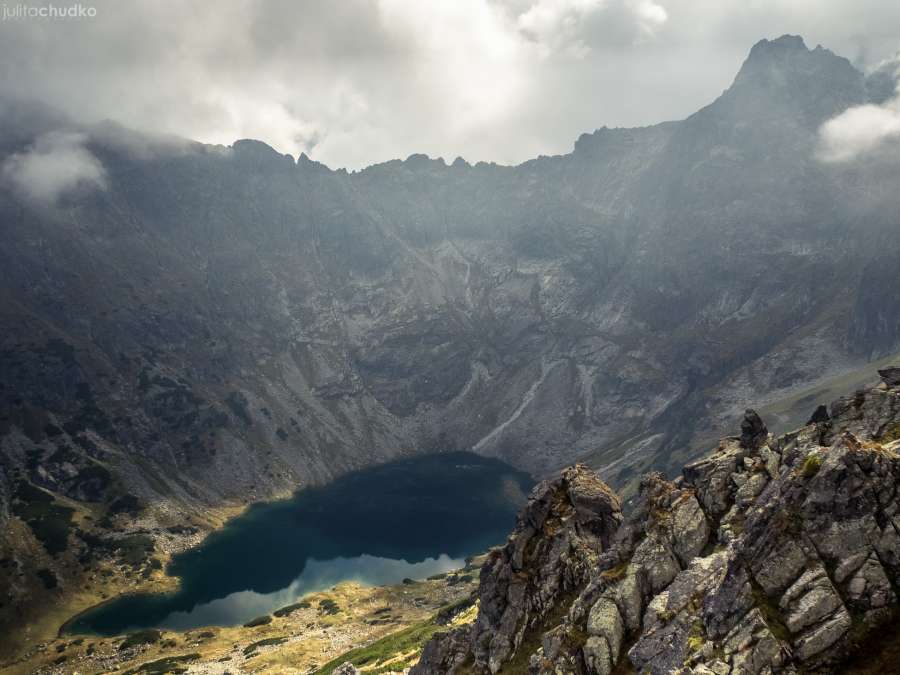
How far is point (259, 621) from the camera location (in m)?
123

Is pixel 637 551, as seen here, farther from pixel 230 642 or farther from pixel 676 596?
pixel 230 642

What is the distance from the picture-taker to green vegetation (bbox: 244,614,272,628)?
12144 cm

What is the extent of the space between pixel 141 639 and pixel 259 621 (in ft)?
73.4

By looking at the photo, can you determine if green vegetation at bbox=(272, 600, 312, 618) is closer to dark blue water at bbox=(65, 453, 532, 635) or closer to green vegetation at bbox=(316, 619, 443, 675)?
dark blue water at bbox=(65, 453, 532, 635)

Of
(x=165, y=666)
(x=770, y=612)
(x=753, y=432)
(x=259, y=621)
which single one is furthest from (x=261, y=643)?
(x=770, y=612)

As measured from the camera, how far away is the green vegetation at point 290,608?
419 feet

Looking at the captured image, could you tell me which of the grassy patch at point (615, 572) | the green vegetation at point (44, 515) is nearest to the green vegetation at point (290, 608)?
the green vegetation at point (44, 515)

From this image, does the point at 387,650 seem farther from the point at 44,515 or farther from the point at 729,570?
the point at 44,515

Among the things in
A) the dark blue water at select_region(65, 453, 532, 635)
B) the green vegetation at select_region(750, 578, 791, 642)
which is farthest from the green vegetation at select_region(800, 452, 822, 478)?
the dark blue water at select_region(65, 453, 532, 635)

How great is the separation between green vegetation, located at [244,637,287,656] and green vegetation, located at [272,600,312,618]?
17.3 meters

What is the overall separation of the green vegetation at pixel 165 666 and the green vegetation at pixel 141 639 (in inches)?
469

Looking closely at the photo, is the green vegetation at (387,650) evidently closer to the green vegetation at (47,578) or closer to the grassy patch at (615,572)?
the grassy patch at (615,572)

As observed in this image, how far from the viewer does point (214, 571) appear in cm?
15650

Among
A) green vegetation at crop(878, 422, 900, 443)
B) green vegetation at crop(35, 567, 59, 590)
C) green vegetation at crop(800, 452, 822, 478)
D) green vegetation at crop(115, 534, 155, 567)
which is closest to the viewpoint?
green vegetation at crop(800, 452, 822, 478)
